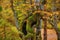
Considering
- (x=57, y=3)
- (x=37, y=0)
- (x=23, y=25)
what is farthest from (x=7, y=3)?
(x=37, y=0)

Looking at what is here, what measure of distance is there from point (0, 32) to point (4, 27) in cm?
17

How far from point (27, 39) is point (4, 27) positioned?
4553 millimetres

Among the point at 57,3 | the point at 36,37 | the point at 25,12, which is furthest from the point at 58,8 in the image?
the point at 36,37

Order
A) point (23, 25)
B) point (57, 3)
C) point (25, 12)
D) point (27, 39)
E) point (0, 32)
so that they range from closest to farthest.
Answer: point (0, 32) → point (27, 39) → point (23, 25) → point (25, 12) → point (57, 3)

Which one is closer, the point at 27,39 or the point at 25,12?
the point at 27,39

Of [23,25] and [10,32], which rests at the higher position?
[10,32]

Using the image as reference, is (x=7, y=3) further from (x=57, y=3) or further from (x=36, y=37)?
(x=36, y=37)

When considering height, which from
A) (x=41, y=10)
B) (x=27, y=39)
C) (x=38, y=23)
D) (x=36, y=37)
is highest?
(x=41, y=10)

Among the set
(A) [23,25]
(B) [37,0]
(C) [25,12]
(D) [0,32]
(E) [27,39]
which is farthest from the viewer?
(C) [25,12]

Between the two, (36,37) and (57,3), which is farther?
(57,3)

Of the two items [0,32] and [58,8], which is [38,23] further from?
[58,8]

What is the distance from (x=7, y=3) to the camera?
11.5 meters

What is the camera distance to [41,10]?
25.8 feet

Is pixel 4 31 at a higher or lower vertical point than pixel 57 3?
higher
